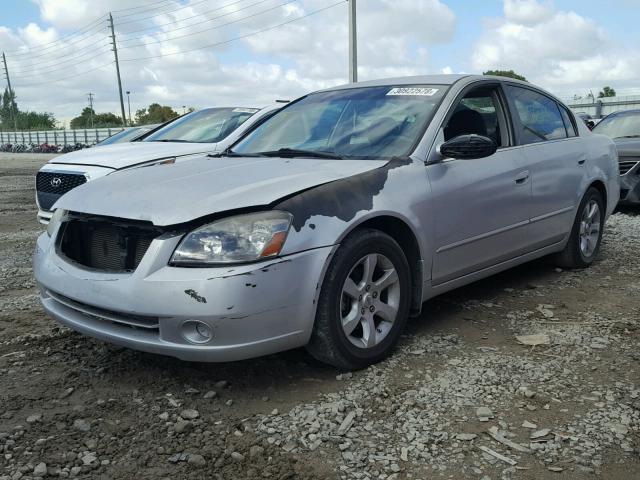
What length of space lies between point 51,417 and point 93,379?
44cm

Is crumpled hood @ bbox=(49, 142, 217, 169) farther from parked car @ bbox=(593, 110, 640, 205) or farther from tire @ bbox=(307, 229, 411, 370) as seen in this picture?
parked car @ bbox=(593, 110, 640, 205)

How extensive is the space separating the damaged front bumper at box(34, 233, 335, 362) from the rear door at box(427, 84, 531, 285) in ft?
3.38

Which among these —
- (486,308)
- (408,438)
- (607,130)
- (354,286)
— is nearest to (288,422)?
(408,438)

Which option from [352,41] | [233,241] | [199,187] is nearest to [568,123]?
[199,187]

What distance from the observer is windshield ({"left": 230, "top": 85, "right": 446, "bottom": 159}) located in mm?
3984

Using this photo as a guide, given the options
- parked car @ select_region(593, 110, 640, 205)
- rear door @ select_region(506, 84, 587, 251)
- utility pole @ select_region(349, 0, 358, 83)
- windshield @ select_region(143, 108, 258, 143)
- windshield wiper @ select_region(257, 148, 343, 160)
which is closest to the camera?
windshield wiper @ select_region(257, 148, 343, 160)

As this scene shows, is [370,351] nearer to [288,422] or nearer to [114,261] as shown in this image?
[288,422]

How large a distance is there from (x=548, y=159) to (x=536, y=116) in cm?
40

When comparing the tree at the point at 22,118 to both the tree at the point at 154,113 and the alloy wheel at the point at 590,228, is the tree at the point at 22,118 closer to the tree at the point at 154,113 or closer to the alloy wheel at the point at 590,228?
the tree at the point at 154,113

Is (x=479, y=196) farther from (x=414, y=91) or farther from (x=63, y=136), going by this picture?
(x=63, y=136)

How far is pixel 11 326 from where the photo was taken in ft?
14.3

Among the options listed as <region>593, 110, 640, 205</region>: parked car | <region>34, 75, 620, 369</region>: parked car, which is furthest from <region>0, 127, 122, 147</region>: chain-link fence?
<region>34, 75, 620, 369</region>: parked car

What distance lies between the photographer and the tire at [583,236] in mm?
5438

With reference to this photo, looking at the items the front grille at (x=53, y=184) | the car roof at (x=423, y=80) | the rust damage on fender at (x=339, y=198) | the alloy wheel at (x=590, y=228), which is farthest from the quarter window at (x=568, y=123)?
the front grille at (x=53, y=184)
